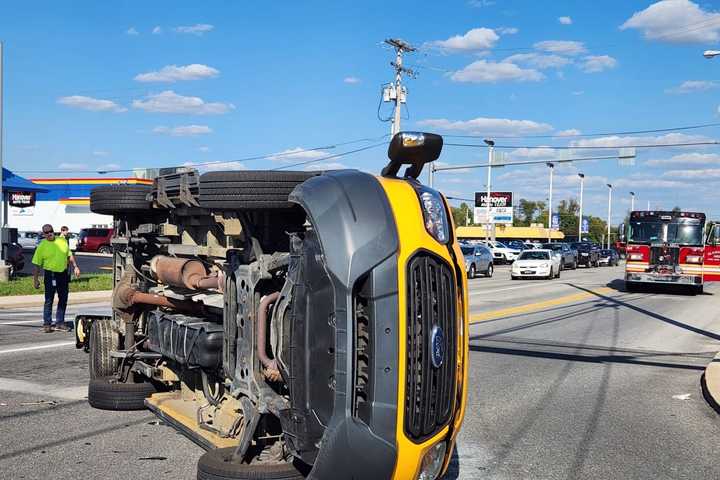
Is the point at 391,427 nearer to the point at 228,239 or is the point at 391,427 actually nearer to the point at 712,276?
the point at 228,239

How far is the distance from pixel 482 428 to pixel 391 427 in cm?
361

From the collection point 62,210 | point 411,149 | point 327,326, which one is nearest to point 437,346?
point 327,326

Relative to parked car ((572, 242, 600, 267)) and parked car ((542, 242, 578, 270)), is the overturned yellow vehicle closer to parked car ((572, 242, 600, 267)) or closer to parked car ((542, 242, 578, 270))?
parked car ((542, 242, 578, 270))

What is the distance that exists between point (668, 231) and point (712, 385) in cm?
1869

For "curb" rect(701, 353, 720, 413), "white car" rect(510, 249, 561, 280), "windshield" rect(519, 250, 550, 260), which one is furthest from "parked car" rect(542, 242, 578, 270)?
"curb" rect(701, 353, 720, 413)

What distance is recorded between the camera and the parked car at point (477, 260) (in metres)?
35.3

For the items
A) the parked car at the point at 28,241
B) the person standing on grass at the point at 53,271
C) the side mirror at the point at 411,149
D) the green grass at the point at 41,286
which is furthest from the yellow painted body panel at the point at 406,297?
the parked car at the point at 28,241

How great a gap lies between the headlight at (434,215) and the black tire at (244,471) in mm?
1659

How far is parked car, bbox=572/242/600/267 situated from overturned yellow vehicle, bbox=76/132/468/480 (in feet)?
162

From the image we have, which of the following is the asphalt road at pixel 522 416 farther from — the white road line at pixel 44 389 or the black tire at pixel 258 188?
the black tire at pixel 258 188

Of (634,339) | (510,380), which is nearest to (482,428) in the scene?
(510,380)

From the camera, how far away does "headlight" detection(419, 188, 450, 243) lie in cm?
369

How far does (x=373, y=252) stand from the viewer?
135 inches

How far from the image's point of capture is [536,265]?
3450cm
